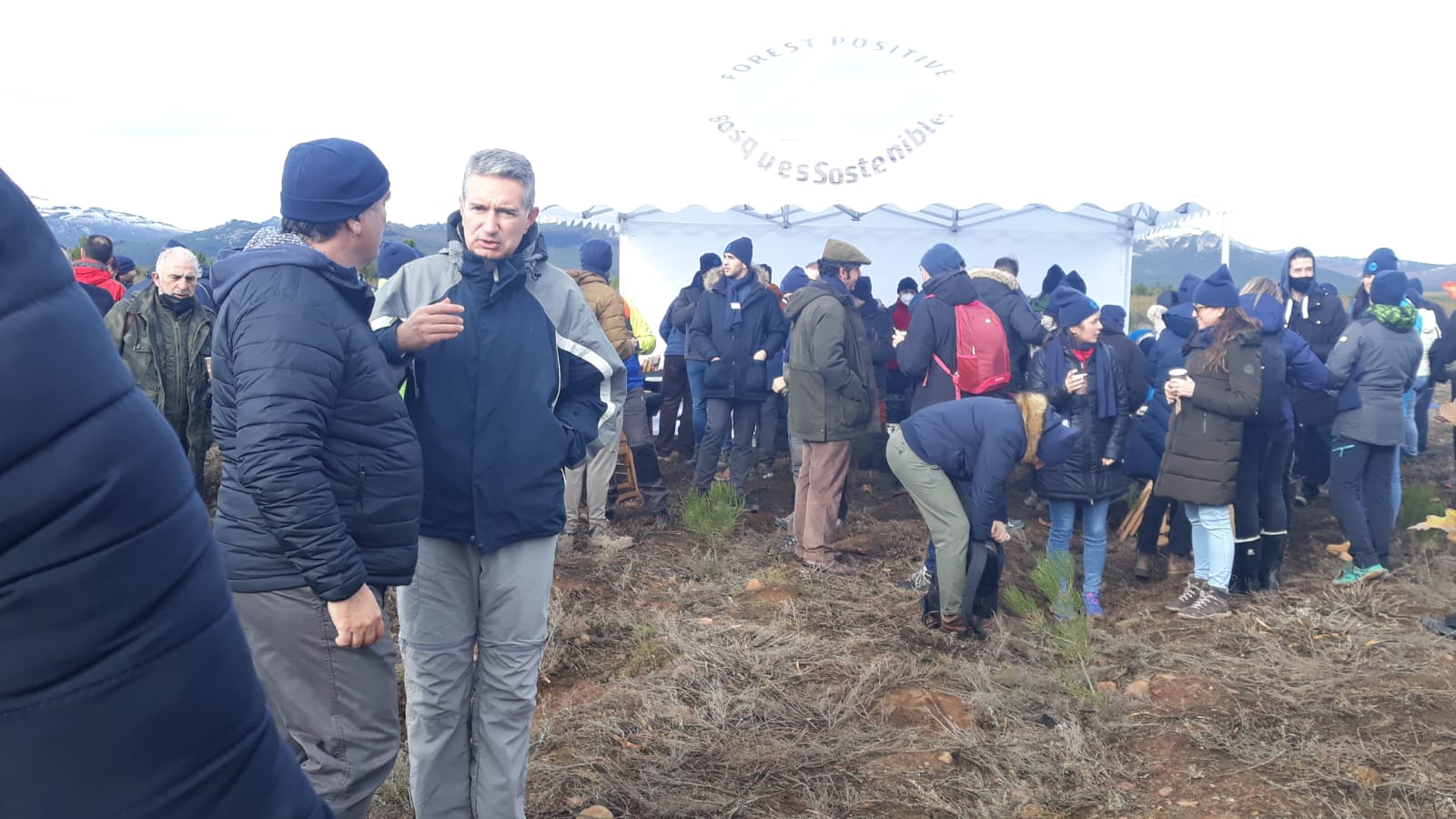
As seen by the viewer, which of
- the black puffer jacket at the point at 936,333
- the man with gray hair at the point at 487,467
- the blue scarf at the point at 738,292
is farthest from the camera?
the blue scarf at the point at 738,292

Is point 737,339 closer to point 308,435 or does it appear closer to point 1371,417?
point 1371,417

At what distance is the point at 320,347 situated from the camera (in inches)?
86.0

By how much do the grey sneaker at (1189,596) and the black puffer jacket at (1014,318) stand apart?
1575 mm

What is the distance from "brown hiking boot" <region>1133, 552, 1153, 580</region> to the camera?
6.24 meters

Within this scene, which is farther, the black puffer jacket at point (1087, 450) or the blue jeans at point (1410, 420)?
the blue jeans at point (1410, 420)

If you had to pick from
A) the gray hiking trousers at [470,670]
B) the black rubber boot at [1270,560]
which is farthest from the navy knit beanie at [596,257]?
the black rubber boot at [1270,560]

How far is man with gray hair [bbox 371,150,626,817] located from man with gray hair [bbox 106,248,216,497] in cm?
370

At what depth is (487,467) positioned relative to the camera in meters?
2.78

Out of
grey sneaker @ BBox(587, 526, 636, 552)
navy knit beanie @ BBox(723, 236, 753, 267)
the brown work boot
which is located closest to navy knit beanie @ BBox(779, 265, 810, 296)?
navy knit beanie @ BBox(723, 236, 753, 267)

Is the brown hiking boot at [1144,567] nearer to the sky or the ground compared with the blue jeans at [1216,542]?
nearer to the ground

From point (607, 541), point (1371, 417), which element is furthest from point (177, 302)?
point (1371, 417)

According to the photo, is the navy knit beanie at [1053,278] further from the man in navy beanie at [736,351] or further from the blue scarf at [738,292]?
the blue scarf at [738,292]

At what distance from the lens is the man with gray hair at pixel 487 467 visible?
2.76 meters

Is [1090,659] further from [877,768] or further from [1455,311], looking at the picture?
[1455,311]
